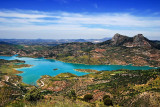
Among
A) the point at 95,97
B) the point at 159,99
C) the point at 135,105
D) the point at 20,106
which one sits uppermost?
the point at 20,106

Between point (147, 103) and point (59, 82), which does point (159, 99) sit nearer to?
point (147, 103)

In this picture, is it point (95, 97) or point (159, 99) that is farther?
point (95, 97)

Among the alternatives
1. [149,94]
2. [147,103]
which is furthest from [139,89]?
[147,103]

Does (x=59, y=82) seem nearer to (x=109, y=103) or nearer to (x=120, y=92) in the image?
(x=120, y=92)

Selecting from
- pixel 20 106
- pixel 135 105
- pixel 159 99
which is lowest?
pixel 135 105

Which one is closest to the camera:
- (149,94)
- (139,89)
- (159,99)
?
(159,99)

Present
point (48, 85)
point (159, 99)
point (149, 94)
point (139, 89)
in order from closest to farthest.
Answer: point (159, 99), point (149, 94), point (139, 89), point (48, 85)

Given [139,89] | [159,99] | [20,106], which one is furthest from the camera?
[139,89]

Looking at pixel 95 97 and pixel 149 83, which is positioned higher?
pixel 149 83

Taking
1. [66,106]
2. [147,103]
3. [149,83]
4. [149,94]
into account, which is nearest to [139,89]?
[149,83]
